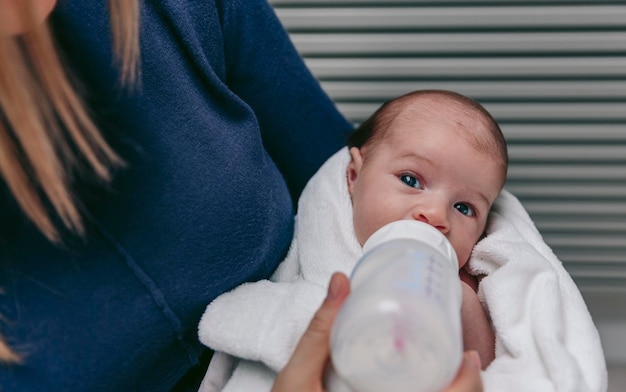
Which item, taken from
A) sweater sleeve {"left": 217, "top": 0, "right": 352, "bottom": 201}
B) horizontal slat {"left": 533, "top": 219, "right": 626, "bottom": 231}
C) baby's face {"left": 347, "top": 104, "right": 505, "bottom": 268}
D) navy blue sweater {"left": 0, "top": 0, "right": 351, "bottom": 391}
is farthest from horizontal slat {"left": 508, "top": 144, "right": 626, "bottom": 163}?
navy blue sweater {"left": 0, "top": 0, "right": 351, "bottom": 391}

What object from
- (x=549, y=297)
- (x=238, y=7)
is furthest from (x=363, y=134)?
(x=549, y=297)

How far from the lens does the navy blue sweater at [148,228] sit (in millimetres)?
739

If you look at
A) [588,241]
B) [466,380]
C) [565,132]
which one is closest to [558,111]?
[565,132]

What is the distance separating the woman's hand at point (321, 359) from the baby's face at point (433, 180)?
28 centimetres

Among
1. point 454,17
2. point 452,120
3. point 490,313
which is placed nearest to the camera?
point 490,313

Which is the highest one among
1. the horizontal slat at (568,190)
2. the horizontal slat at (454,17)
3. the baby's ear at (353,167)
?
the horizontal slat at (454,17)

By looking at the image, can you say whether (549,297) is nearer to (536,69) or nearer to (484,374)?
(484,374)

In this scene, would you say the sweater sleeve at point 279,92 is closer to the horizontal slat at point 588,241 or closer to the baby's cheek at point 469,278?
the baby's cheek at point 469,278

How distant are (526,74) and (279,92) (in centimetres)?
46

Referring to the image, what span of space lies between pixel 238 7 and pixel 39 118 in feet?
1.26

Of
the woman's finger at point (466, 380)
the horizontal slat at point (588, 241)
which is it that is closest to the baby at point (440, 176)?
→ the woman's finger at point (466, 380)

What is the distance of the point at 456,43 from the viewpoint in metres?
1.16

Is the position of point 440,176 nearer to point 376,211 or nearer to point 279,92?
point 376,211

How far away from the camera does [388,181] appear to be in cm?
95
